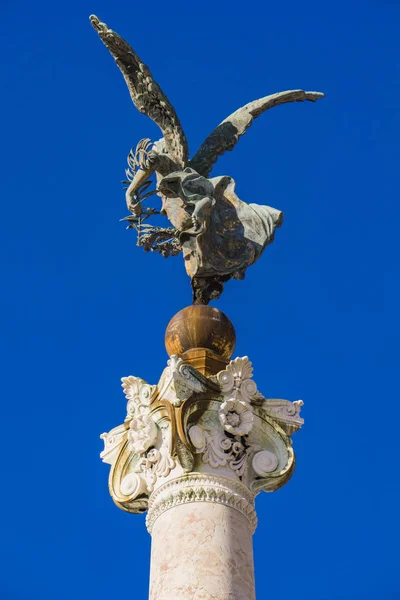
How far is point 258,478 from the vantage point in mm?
14539

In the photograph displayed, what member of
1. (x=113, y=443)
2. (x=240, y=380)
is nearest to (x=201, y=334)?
(x=240, y=380)

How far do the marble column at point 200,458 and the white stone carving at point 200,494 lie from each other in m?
0.01

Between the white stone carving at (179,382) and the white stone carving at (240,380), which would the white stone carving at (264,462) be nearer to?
the white stone carving at (240,380)

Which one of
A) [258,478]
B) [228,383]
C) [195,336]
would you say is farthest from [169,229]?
[258,478]

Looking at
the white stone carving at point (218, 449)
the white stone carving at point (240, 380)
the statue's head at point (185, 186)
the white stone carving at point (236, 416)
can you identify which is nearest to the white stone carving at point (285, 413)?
the white stone carving at point (240, 380)

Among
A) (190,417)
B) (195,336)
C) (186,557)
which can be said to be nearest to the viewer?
(186,557)

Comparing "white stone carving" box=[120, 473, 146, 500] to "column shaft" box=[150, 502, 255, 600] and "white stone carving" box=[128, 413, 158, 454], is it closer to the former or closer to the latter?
"white stone carving" box=[128, 413, 158, 454]

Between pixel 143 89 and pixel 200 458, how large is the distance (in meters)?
6.52

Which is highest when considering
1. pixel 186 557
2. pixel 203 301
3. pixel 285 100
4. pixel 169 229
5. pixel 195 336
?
pixel 285 100

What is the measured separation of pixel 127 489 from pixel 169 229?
436 centimetres

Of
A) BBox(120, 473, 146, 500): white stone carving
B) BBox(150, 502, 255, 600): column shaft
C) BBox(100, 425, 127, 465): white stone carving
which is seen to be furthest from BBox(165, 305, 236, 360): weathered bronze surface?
BBox(150, 502, 255, 600): column shaft

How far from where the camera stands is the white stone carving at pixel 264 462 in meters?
14.5

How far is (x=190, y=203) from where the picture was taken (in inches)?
659

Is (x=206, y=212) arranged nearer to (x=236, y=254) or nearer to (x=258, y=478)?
(x=236, y=254)
